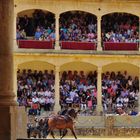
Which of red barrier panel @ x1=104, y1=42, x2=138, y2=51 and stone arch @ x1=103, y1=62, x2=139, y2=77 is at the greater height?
red barrier panel @ x1=104, y1=42, x2=138, y2=51

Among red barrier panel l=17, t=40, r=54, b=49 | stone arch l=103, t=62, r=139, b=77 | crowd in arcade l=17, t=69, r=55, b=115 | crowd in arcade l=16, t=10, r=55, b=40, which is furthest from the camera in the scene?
stone arch l=103, t=62, r=139, b=77

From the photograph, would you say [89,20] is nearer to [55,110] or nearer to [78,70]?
[78,70]

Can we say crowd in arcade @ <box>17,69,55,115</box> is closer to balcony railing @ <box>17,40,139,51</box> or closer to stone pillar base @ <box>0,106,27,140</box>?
balcony railing @ <box>17,40,139,51</box>

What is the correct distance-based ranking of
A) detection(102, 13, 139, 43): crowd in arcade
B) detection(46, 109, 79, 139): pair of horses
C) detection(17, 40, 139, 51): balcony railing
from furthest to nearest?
1. detection(102, 13, 139, 43): crowd in arcade
2. detection(17, 40, 139, 51): balcony railing
3. detection(46, 109, 79, 139): pair of horses

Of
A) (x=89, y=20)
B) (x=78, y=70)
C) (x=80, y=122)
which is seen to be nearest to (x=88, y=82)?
(x=78, y=70)

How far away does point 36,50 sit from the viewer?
113 ft

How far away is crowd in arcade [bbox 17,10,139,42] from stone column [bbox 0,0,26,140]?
24.5 metres

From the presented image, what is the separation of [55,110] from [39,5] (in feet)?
21.4

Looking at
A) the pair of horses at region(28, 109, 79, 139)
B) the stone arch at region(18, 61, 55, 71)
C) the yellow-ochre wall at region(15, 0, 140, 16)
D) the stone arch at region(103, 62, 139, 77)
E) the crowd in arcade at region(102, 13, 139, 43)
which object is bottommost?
the pair of horses at region(28, 109, 79, 139)

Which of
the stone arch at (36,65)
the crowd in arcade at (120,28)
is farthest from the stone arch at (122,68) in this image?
the stone arch at (36,65)

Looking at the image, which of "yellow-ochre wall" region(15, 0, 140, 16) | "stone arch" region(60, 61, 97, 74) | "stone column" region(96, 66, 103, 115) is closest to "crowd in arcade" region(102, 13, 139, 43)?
"yellow-ochre wall" region(15, 0, 140, 16)

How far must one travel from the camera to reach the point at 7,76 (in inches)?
392

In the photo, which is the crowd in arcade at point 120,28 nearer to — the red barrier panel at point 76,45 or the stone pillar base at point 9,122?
the red barrier panel at point 76,45

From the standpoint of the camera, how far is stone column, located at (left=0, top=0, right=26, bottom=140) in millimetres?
9820
